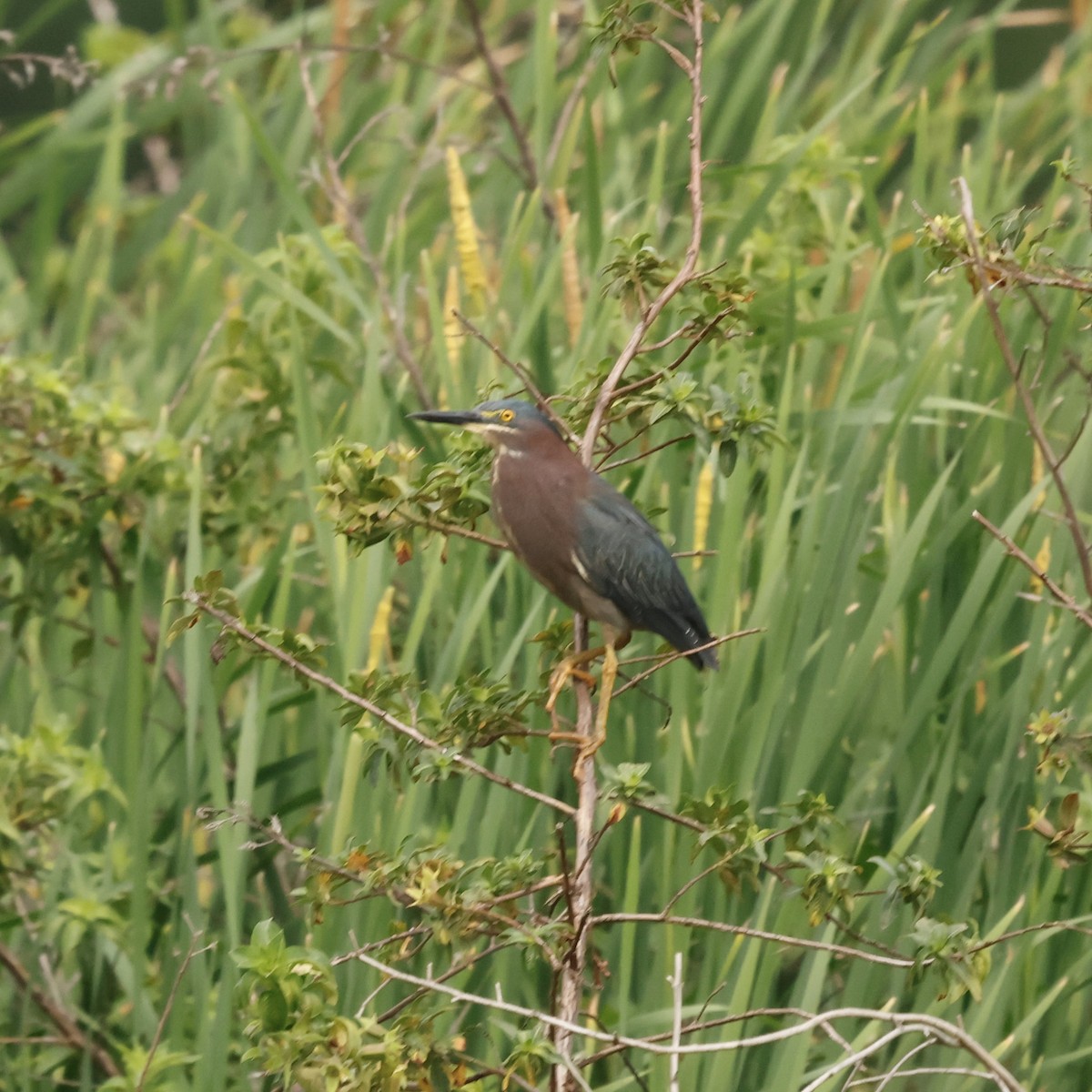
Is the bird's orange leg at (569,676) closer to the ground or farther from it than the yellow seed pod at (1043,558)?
farther from it

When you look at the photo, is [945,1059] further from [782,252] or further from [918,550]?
[782,252]

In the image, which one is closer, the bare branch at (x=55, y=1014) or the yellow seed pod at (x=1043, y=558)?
the bare branch at (x=55, y=1014)

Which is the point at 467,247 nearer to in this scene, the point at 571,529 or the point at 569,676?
the point at 571,529

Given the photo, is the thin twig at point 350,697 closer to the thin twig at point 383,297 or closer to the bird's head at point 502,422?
the bird's head at point 502,422

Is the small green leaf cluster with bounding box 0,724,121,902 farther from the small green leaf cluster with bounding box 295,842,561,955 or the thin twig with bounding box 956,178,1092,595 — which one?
the thin twig with bounding box 956,178,1092,595

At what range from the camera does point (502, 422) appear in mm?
1825

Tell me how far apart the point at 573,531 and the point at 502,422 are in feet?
0.46

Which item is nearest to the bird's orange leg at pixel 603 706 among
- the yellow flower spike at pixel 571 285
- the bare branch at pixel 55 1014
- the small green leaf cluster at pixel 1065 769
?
the small green leaf cluster at pixel 1065 769

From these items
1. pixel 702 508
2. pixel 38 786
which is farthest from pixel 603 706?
pixel 38 786

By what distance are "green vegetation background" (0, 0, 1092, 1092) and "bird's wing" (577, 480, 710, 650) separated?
0.11 m

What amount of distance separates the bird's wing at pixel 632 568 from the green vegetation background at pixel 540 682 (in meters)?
0.11

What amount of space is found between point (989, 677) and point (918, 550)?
0.21 m

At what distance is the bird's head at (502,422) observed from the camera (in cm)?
180

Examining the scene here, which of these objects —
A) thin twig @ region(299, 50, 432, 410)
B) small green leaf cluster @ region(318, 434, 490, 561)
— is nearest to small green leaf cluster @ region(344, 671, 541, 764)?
small green leaf cluster @ region(318, 434, 490, 561)
